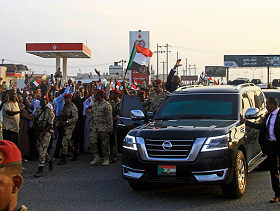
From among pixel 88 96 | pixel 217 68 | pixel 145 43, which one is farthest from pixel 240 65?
pixel 88 96

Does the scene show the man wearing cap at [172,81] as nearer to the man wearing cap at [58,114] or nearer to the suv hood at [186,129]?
the man wearing cap at [58,114]

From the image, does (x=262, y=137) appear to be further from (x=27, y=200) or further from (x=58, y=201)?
(x=27, y=200)

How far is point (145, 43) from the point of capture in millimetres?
55188

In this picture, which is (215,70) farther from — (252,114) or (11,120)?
(252,114)

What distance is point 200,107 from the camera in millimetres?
7039

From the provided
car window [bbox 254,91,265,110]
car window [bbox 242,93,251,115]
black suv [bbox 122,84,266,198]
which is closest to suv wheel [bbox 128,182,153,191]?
black suv [bbox 122,84,266,198]

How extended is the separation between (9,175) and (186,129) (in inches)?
166

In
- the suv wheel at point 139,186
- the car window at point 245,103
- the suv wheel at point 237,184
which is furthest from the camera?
the car window at point 245,103

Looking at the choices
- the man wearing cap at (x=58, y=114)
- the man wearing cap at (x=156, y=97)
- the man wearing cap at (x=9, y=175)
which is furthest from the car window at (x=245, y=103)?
the man wearing cap at (x=9, y=175)

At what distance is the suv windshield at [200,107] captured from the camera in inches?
268

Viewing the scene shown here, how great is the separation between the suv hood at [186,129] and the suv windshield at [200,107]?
0.94ft

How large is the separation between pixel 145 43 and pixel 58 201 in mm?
50314

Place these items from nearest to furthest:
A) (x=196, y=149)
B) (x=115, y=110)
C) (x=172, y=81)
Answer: (x=196, y=149), (x=115, y=110), (x=172, y=81)

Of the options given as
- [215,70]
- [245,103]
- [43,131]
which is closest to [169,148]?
[245,103]
